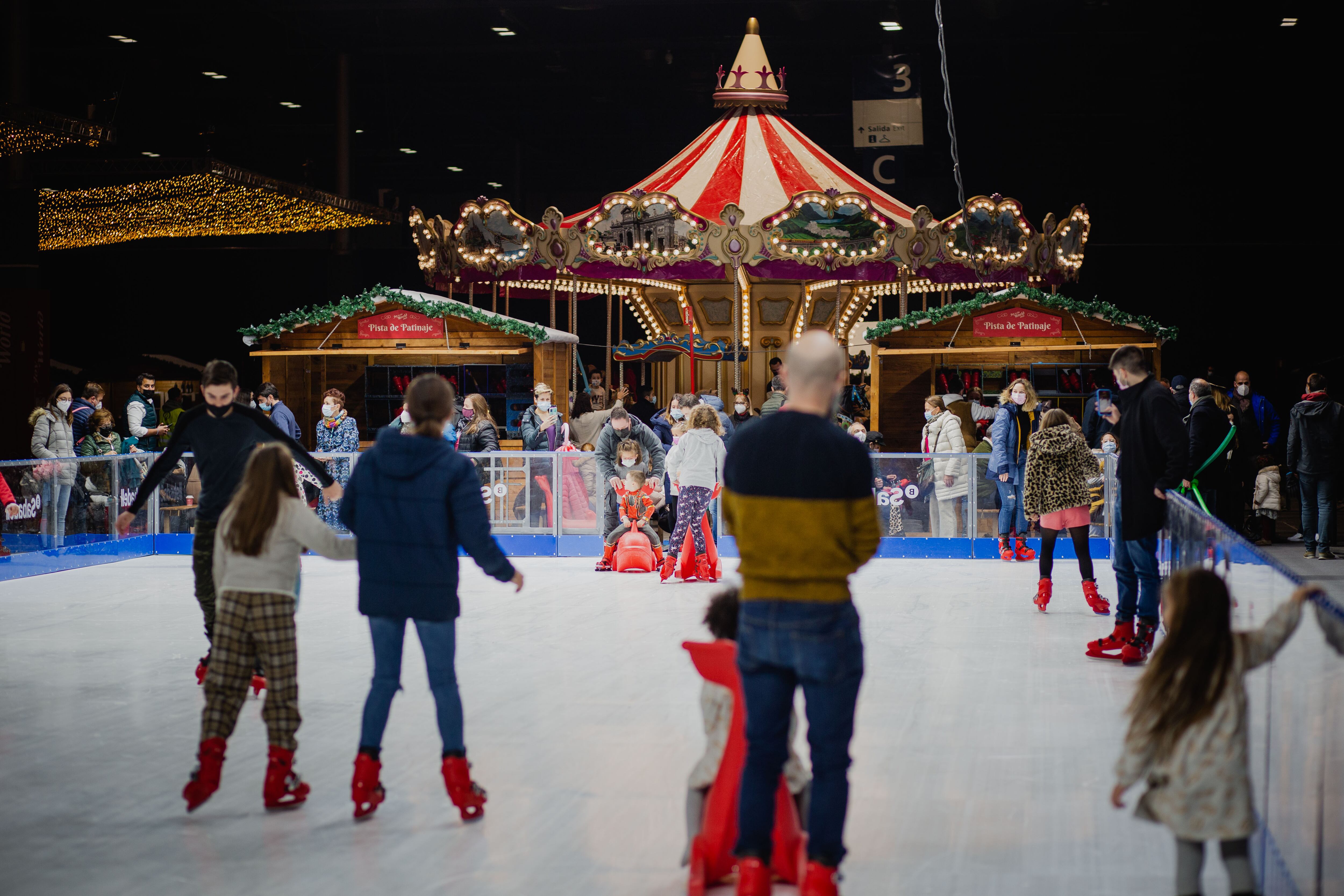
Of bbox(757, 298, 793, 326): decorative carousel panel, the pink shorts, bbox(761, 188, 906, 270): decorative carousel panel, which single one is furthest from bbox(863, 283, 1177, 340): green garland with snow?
the pink shorts

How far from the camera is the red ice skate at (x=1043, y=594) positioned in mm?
8031

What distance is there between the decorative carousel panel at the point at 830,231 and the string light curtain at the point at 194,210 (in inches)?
259

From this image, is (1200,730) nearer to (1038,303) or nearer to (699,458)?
(699,458)

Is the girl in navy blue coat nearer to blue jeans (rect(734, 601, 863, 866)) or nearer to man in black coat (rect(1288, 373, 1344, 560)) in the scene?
blue jeans (rect(734, 601, 863, 866))

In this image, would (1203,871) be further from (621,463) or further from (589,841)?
(621,463)

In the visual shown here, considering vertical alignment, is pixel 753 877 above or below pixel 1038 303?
below

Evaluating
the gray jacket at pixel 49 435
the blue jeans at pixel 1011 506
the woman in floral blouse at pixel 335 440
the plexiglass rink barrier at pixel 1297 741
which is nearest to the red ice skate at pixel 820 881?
the plexiglass rink barrier at pixel 1297 741

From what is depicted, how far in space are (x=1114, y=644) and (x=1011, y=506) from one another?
13.6ft

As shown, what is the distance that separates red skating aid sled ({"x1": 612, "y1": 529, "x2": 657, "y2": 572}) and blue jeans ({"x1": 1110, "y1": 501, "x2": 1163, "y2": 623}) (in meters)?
4.33

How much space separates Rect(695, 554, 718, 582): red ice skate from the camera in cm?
969

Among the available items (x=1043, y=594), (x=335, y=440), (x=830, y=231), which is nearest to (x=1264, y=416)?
(x=830, y=231)

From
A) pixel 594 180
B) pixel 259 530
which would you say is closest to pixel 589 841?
pixel 259 530

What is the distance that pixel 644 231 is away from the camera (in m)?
A: 13.7

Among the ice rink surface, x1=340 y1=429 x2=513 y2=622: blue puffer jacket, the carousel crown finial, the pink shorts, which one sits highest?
the carousel crown finial
